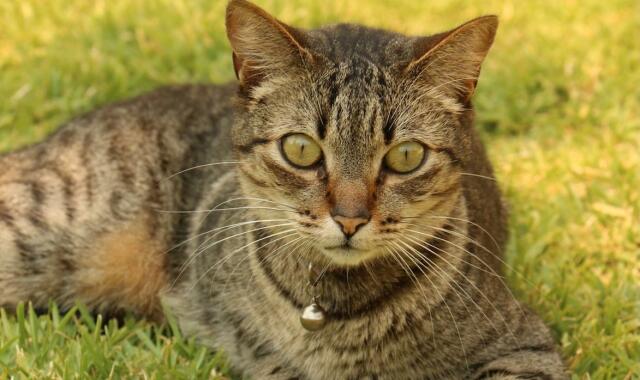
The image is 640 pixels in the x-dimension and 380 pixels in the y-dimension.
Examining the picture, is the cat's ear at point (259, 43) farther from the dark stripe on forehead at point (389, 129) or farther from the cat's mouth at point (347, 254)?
the cat's mouth at point (347, 254)

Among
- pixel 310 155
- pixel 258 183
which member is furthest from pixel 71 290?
pixel 310 155

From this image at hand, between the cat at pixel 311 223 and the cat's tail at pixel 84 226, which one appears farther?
the cat's tail at pixel 84 226

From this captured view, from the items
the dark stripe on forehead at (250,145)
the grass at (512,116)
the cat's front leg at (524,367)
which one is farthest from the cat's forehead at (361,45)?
the grass at (512,116)

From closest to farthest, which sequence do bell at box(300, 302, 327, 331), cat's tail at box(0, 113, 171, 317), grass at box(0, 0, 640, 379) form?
1. bell at box(300, 302, 327, 331)
2. grass at box(0, 0, 640, 379)
3. cat's tail at box(0, 113, 171, 317)

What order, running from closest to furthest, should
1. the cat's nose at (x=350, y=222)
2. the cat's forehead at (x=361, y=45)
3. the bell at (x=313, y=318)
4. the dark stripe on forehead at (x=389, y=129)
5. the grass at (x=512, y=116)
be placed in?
the cat's nose at (x=350, y=222)
the dark stripe on forehead at (x=389, y=129)
the cat's forehead at (x=361, y=45)
the bell at (x=313, y=318)
the grass at (x=512, y=116)

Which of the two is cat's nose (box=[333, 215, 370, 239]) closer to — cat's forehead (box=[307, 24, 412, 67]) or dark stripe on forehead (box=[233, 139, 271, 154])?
dark stripe on forehead (box=[233, 139, 271, 154])

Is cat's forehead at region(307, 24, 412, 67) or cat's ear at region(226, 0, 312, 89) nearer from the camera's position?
cat's ear at region(226, 0, 312, 89)

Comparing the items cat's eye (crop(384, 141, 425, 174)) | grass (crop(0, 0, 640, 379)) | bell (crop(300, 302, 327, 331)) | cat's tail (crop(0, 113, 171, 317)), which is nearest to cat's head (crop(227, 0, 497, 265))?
cat's eye (crop(384, 141, 425, 174))

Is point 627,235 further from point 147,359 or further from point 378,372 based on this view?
point 147,359
